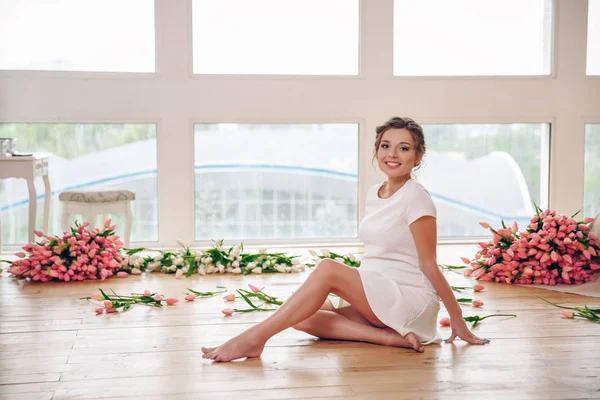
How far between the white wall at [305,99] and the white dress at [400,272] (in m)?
3.18

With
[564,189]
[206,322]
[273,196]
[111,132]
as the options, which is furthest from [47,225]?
[564,189]

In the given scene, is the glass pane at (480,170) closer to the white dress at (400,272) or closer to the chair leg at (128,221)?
the chair leg at (128,221)

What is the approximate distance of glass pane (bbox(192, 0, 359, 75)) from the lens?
19.4 ft

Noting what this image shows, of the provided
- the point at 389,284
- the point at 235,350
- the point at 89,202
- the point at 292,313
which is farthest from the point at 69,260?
the point at 389,284

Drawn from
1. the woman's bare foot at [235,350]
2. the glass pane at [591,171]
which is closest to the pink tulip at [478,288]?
the woman's bare foot at [235,350]

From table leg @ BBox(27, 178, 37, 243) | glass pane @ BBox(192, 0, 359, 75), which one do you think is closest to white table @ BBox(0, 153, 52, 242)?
table leg @ BBox(27, 178, 37, 243)

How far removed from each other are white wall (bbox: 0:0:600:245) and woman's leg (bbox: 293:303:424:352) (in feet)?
9.95

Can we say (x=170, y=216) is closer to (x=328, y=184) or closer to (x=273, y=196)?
(x=273, y=196)

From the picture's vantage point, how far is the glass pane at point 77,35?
5.72 metres

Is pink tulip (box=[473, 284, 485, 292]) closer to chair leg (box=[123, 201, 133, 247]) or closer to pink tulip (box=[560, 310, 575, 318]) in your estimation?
pink tulip (box=[560, 310, 575, 318])

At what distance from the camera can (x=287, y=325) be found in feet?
9.02

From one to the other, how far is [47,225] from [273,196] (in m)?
1.72

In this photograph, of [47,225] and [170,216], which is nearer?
[47,225]

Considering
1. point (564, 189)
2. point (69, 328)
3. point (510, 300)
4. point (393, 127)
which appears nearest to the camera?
point (393, 127)
